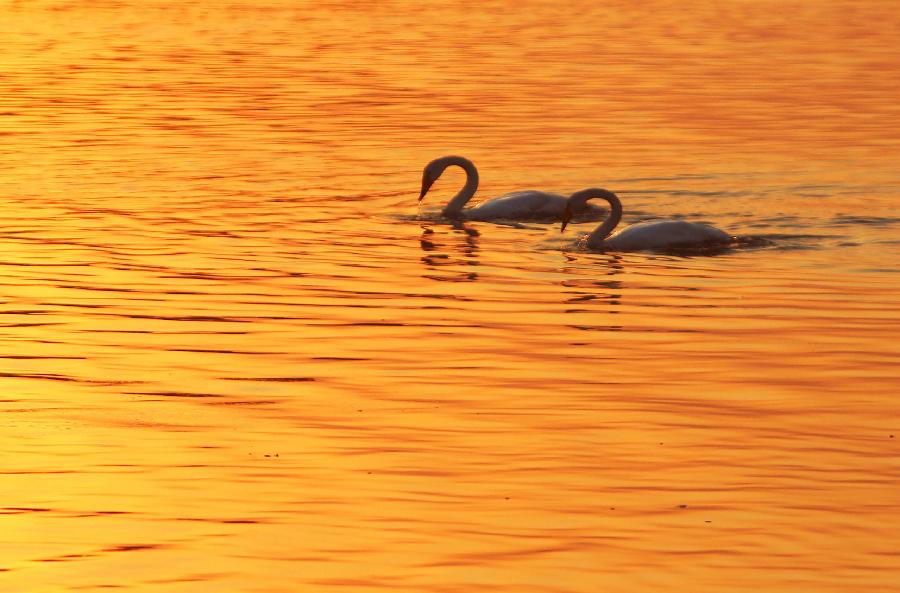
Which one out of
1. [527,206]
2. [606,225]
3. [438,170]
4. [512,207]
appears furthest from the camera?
[438,170]

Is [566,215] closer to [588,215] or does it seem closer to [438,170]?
[588,215]

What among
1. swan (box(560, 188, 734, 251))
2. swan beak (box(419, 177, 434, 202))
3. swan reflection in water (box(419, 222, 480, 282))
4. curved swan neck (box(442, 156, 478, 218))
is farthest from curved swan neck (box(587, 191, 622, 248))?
swan beak (box(419, 177, 434, 202))

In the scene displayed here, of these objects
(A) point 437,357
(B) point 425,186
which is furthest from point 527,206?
(A) point 437,357

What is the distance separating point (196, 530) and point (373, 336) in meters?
5.71

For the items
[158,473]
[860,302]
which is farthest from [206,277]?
[158,473]

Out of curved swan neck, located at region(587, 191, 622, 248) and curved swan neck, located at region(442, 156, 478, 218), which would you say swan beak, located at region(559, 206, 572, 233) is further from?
curved swan neck, located at region(442, 156, 478, 218)

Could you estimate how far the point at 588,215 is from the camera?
83.6 ft

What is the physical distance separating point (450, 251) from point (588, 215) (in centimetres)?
382

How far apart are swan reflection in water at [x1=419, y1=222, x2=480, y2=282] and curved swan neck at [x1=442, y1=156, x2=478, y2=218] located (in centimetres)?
53

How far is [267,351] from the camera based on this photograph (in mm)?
15969

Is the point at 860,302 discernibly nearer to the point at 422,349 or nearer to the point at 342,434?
the point at 422,349

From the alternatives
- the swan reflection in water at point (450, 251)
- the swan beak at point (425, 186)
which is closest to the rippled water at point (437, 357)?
the swan reflection in water at point (450, 251)

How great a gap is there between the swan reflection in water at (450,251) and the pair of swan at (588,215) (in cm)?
52

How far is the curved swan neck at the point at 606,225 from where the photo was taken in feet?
73.0
